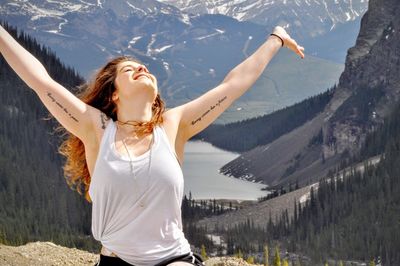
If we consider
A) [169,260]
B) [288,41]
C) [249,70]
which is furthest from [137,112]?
[288,41]

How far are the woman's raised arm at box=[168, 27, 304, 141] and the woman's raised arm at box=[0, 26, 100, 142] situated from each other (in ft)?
3.75

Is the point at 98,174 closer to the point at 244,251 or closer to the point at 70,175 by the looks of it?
the point at 70,175

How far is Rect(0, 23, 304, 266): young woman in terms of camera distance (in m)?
9.24

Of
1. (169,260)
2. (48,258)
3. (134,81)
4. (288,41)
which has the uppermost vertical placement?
(288,41)

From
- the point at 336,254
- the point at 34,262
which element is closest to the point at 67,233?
the point at 336,254

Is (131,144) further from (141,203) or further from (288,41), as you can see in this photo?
(288,41)

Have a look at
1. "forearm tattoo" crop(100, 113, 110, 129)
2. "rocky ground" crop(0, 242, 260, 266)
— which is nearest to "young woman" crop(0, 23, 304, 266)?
"forearm tattoo" crop(100, 113, 110, 129)

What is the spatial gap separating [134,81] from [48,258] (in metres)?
22.9

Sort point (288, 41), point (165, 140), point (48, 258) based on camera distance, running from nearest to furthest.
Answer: point (165, 140)
point (288, 41)
point (48, 258)

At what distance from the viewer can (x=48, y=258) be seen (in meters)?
31.3

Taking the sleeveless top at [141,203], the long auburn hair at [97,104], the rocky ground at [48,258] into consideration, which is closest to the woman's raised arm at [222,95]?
the long auburn hair at [97,104]

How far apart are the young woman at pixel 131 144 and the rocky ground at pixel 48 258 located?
1852cm

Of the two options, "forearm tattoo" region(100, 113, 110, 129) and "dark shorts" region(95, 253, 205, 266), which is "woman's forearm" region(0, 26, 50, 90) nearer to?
"forearm tattoo" region(100, 113, 110, 129)

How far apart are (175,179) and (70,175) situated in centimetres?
258
